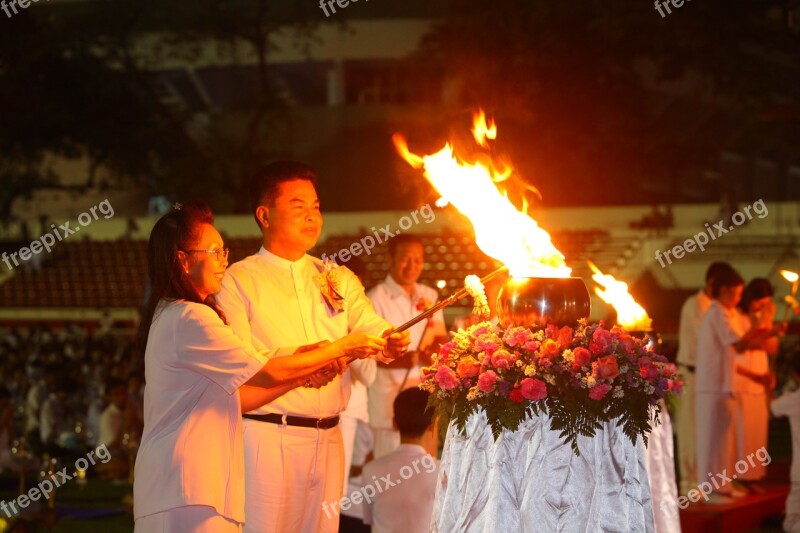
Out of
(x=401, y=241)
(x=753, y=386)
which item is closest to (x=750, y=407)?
(x=753, y=386)

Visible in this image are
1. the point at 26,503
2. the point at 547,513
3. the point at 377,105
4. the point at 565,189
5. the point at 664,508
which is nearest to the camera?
the point at 547,513

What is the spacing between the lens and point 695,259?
25.7 meters

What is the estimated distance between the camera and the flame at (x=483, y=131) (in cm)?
527

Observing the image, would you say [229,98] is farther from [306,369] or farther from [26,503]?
[306,369]

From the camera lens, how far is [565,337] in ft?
14.3

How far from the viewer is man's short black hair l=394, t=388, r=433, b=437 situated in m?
5.79

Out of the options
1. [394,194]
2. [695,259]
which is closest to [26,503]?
[695,259]

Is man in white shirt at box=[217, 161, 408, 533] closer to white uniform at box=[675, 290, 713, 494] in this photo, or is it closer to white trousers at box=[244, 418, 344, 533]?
white trousers at box=[244, 418, 344, 533]

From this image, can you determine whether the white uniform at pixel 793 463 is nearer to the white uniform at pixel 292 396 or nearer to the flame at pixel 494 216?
the flame at pixel 494 216

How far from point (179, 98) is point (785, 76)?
21328mm

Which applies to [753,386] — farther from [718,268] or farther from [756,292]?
[718,268]

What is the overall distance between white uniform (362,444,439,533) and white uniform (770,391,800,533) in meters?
3.72

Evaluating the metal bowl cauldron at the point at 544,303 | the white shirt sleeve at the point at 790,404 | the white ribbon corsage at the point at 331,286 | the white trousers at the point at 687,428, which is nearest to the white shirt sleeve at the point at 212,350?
the white ribbon corsage at the point at 331,286

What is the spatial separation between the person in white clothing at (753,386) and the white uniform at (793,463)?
929mm
